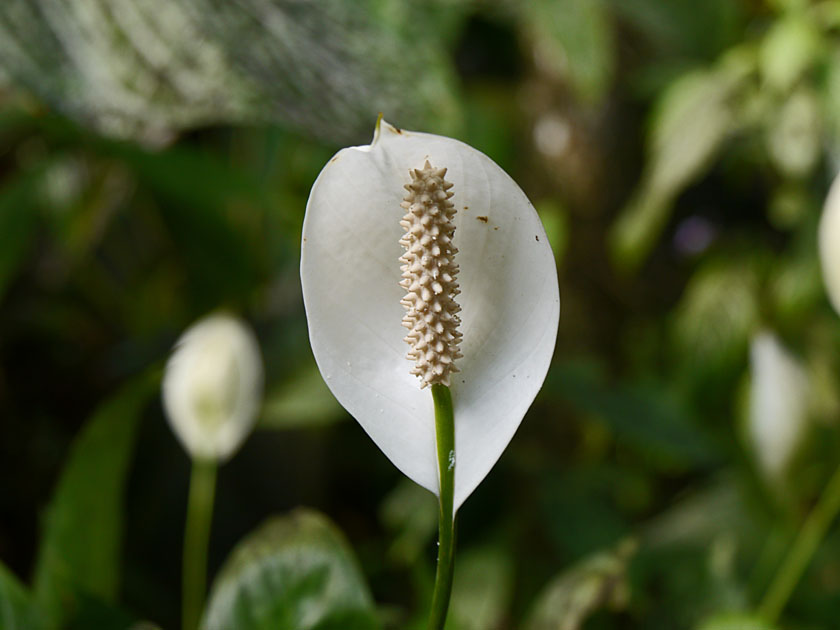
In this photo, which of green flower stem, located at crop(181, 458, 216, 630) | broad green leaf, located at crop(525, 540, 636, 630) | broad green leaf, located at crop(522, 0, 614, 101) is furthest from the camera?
broad green leaf, located at crop(522, 0, 614, 101)

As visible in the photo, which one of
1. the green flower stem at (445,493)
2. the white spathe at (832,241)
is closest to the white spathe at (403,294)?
the green flower stem at (445,493)

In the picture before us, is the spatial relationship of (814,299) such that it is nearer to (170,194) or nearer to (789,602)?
(789,602)

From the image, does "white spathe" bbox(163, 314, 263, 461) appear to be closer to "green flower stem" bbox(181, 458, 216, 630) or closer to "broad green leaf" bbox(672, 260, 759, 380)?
"green flower stem" bbox(181, 458, 216, 630)

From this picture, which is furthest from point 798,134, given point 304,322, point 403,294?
point 403,294

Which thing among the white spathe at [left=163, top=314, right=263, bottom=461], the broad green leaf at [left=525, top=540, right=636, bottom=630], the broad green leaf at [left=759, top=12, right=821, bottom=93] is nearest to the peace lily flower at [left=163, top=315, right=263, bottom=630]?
the white spathe at [left=163, top=314, right=263, bottom=461]

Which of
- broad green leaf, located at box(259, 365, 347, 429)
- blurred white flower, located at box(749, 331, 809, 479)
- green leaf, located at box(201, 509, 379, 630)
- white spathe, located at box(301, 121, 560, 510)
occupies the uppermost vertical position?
white spathe, located at box(301, 121, 560, 510)

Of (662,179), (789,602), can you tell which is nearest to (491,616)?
(789,602)
